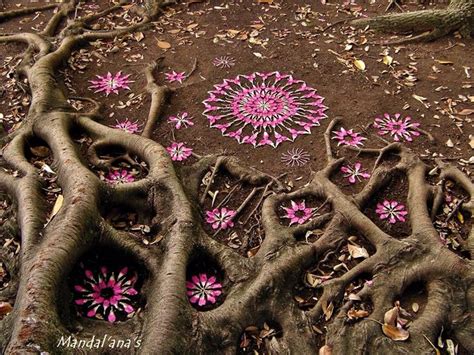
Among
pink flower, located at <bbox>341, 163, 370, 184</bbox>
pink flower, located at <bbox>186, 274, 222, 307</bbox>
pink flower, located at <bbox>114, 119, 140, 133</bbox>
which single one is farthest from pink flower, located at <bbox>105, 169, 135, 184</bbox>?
pink flower, located at <bbox>341, 163, 370, 184</bbox>

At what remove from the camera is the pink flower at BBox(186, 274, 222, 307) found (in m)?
3.55

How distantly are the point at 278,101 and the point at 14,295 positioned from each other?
321cm

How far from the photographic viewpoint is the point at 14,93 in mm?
5613

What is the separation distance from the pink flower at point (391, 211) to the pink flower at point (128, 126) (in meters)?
2.46

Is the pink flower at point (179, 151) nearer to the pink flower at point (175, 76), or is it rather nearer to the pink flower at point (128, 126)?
the pink flower at point (128, 126)

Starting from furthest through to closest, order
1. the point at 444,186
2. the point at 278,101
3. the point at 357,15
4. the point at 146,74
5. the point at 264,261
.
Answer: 1. the point at 357,15
2. the point at 146,74
3. the point at 278,101
4. the point at 444,186
5. the point at 264,261

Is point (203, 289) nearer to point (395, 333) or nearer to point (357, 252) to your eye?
point (357, 252)

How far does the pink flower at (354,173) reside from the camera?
4.51 m

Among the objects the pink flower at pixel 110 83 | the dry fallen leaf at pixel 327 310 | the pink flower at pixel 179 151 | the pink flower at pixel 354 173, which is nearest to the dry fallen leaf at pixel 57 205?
the pink flower at pixel 179 151

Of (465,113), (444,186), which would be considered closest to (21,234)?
(444,186)

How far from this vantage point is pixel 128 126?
514cm

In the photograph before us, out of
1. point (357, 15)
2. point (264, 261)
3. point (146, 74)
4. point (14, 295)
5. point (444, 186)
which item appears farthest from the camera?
point (357, 15)

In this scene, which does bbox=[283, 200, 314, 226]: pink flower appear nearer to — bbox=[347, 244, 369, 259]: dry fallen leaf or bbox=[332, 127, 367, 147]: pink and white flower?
bbox=[347, 244, 369, 259]: dry fallen leaf

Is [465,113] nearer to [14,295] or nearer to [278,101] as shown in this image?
[278,101]
